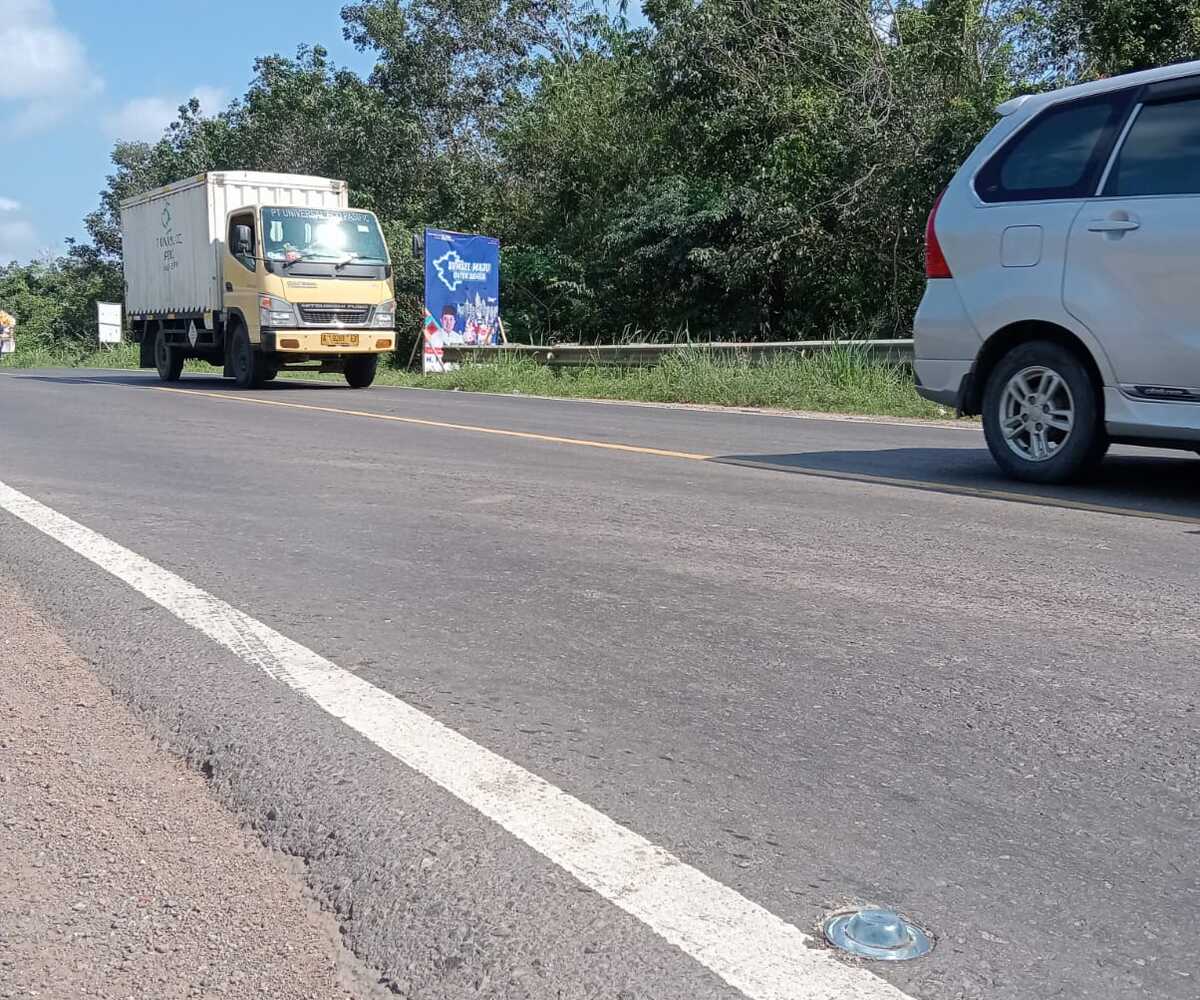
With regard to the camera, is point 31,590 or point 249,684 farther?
point 31,590

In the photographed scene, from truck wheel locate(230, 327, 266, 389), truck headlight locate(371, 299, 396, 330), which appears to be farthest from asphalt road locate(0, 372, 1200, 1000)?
truck headlight locate(371, 299, 396, 330)

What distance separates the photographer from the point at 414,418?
12227 millimetres

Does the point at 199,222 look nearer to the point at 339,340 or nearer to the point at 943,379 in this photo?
the point at 339,340

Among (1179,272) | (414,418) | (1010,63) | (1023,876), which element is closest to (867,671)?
(1023,876)

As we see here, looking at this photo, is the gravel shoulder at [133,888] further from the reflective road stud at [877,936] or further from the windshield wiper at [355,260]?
the windshield wiper at [355,260]

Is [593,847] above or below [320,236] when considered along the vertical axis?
below

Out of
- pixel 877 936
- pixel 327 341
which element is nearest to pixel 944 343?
pixel 877 936

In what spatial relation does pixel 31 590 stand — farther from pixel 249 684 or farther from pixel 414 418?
pixel 414 418

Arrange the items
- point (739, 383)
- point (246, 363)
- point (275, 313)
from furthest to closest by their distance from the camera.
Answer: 1. point (246, 363)
2. point (275, 313)
3. point (739, 383)

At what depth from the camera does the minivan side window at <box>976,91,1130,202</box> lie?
6.48m

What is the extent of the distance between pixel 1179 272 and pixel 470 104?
35.7m

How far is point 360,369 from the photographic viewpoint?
772 inches

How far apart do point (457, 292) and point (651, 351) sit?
20.7 ft

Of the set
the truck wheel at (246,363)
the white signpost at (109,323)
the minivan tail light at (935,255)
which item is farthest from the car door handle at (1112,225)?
the white signpost at (109,323)
